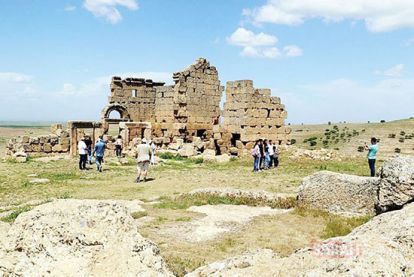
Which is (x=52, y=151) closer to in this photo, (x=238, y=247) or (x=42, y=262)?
(x=238, y=247)

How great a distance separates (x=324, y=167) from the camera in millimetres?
19094

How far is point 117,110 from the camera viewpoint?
3528cm

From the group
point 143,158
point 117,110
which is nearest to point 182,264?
point 143,158

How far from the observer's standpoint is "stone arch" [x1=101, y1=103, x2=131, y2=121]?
113 ft

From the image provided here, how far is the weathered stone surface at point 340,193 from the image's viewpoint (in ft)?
33.3

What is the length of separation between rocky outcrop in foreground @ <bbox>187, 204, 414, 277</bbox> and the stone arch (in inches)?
1220

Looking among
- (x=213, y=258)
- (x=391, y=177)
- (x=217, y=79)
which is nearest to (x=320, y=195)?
(x=391, y=177)

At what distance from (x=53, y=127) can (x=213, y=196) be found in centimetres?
2444

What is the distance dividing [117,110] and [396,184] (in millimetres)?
29615

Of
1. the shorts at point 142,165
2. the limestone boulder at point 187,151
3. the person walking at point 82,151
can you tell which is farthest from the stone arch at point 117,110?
the shorts at point 142,165

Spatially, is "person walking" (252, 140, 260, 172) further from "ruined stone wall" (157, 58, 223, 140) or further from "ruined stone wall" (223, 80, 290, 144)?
"ruined stone wall" (157, 58, 223, 140)

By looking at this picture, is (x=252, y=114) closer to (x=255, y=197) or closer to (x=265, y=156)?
(x=265, y=156)

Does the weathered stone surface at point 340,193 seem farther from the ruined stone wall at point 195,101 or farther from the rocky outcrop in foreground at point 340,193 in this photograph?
the ruined stone wall at point 195,101

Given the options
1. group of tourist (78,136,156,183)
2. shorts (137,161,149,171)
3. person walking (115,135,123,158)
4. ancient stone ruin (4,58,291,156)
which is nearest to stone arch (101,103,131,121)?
ancient stone ruin (4,58,291,156)
